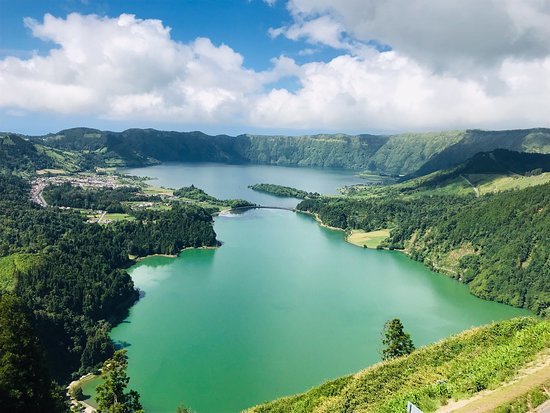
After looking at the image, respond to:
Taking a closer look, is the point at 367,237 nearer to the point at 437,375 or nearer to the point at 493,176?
the point at 493,176

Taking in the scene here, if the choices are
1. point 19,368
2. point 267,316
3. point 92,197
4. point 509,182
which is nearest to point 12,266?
point 267,316

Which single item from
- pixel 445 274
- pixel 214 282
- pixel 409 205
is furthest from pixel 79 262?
pixel 409 205

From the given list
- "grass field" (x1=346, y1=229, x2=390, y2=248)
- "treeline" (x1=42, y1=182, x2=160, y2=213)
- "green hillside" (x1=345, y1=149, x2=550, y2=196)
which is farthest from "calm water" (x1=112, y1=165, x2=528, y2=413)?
"green hillside" (x1=345, y1=149, x2=550, y2=196)

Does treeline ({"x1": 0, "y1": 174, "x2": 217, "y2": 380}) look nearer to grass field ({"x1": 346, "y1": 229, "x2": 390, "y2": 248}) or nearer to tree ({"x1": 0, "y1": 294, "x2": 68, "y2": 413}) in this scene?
tree ({"x1": 0, "y1": 294, "x2": 68, "y2": 413})

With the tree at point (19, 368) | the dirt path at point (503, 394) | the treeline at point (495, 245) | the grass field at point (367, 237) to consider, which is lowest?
the grass field at point (367, 237)

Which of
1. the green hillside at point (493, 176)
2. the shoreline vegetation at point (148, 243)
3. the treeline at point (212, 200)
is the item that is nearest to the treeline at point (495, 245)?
the shoreline vegetation at point (148, 243)

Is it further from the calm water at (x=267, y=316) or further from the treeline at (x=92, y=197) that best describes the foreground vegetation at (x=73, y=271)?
the treeline at (x=92, y=197)
